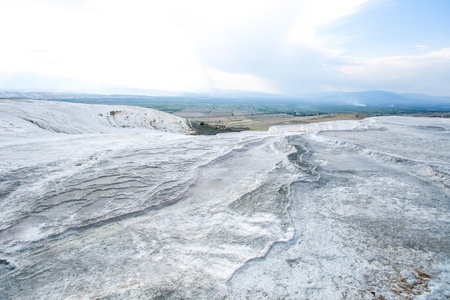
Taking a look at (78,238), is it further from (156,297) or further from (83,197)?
(156,297)

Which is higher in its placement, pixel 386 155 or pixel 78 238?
pixel 386 155

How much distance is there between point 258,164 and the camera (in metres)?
7.81

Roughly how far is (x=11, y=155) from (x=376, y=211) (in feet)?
34.9

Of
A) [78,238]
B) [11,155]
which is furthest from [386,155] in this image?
[11,155]

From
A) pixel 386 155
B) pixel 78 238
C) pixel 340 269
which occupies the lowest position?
pixel 78 238

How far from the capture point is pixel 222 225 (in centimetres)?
426

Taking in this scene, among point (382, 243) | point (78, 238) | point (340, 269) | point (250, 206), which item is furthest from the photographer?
point (250, 206)

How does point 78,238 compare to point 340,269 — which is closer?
point 340,269

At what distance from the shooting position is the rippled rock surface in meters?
2.92

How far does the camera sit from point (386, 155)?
7699 millimetres

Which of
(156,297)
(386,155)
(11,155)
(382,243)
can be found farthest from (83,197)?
(386,155)

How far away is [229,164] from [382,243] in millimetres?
4952

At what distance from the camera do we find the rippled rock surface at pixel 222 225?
2.92 meters

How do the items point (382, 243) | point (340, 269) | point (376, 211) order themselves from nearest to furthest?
point (340, 269) → point (382, 243) → point (376, 211)
